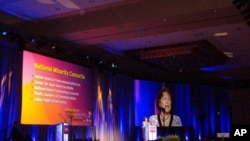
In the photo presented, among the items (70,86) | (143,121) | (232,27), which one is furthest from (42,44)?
(143,121)

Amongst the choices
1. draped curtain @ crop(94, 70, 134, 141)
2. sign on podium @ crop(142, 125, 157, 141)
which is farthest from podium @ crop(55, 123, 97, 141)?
sign on podium @ crop(142, 125, 157, 141)

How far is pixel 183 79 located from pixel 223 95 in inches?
87.3

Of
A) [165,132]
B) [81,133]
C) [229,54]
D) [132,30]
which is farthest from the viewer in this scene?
[165,132]

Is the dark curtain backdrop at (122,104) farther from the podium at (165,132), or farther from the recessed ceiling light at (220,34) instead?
the recessed ceiling light at (220,34)

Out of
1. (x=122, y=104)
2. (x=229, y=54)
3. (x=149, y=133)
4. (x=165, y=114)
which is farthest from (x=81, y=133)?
(x=229, y=54)

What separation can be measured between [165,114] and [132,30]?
5832mm

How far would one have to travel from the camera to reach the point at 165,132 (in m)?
12.5

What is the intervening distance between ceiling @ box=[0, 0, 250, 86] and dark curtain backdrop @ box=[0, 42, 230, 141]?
0.59 metres

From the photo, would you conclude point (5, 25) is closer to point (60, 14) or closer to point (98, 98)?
point (60, 14)

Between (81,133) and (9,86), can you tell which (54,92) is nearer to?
(9,86)

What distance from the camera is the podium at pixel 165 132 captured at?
35.8ft

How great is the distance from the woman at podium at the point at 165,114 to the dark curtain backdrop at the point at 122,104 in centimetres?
22

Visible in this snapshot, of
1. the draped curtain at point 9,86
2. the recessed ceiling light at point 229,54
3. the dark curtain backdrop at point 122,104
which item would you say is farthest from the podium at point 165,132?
the draped curtain at point 9,86

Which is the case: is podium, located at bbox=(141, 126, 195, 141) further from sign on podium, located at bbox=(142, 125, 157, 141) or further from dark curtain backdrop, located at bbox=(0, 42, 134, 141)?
dark curtain backdrop, located at bbox=(0, 42, 134, 141)
